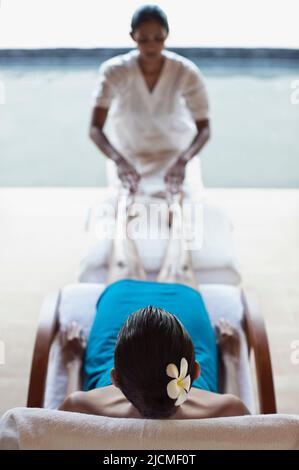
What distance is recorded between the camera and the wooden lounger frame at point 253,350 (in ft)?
5.59

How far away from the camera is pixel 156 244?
237 cm

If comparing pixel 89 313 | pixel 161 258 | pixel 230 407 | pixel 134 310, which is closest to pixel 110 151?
pixel 161 258

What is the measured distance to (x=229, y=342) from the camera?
75.6 inches

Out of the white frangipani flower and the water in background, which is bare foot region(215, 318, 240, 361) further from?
the water in background

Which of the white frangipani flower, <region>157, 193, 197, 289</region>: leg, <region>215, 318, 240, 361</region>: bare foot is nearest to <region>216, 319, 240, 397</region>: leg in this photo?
<region>215, 318, 240, 361</region>: bare foot

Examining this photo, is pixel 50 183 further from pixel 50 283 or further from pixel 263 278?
pixel 263 278

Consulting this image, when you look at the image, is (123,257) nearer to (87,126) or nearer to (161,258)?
(161,258)

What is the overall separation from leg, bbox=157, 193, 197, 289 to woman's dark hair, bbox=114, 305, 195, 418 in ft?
2.88

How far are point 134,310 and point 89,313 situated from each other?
0.27m

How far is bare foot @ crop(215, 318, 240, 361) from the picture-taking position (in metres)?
1.90

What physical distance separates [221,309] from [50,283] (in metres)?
1.00
